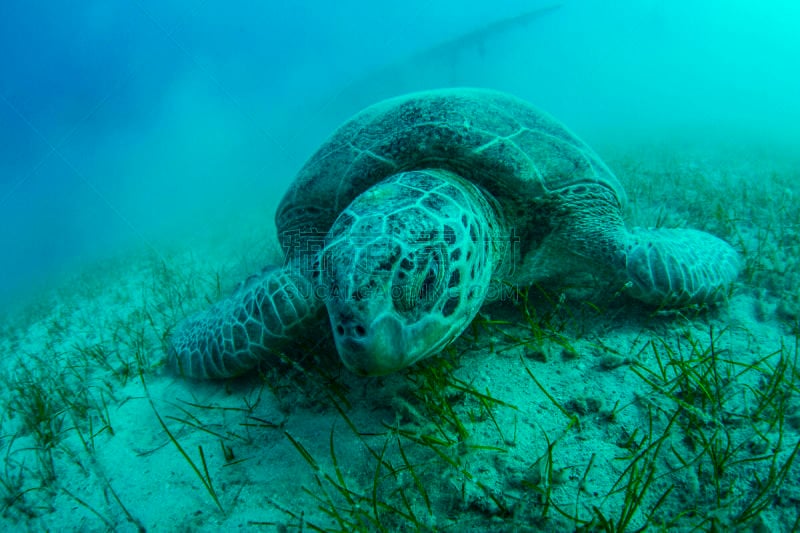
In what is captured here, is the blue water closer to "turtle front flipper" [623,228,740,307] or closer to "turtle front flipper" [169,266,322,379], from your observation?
"turtle front flipper" [169,266,322,379]

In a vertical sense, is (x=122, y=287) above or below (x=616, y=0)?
below

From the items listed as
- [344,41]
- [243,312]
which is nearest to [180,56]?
[344,41]

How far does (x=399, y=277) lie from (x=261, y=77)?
3691 inches

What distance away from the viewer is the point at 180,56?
77250 mm

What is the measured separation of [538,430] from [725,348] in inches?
52.0

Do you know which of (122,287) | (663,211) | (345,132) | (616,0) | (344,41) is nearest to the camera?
(345,132)

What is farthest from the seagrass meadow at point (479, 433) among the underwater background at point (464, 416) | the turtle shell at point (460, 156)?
the turtle shell at point (460, 156)

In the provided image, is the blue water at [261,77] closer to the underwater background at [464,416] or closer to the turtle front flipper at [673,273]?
the underwater background at [464,416]

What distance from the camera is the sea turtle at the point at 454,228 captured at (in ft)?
5.34

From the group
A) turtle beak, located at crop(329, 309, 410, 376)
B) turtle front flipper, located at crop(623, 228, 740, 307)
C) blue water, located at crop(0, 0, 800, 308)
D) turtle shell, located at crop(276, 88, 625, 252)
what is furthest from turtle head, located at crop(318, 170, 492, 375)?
blue water, located at crop(0, 0, 800, 308)

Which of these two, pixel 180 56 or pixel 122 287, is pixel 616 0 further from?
pixel 122 287

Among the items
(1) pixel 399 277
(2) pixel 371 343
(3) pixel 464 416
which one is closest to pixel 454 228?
(1) pixel 399 277

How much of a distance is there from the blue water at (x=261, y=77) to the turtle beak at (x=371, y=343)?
29982 millimetres

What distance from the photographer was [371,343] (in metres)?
1.35
